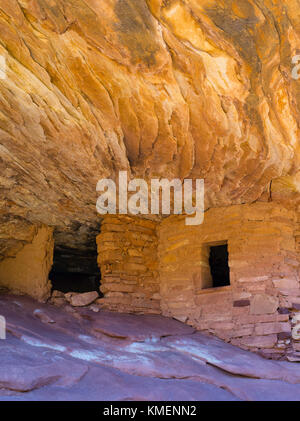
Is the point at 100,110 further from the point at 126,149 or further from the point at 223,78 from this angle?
the point at 223,78

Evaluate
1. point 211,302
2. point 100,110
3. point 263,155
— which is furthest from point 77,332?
point 263,155

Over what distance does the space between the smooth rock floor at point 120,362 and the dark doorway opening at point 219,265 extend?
6.86 ft

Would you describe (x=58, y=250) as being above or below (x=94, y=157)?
below

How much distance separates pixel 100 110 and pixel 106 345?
201 cm

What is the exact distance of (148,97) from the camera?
13.0 feet

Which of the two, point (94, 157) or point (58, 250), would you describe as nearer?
point (94, 157)

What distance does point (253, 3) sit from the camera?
3.32 metres
